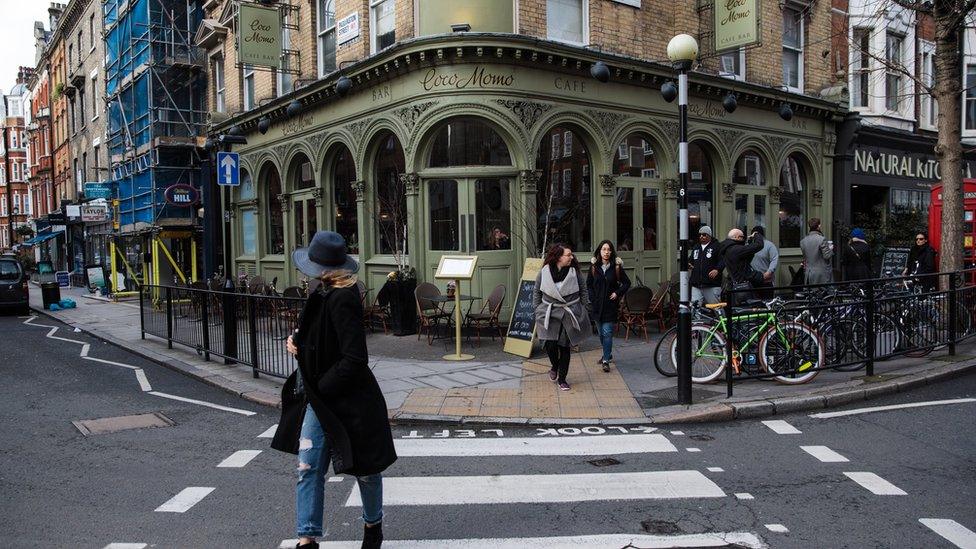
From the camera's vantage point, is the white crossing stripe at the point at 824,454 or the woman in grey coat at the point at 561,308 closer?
the white crossing stripe at the point at 824,454

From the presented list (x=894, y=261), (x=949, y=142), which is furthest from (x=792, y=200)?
(x=949, y=142)

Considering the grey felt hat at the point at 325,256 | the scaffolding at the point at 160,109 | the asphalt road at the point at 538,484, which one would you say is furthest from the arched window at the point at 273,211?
the grey felt hat at the point at 325,256

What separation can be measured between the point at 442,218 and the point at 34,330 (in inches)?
433

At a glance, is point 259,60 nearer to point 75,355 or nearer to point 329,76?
point 329,76

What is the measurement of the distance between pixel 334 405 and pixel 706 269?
8.57 metres

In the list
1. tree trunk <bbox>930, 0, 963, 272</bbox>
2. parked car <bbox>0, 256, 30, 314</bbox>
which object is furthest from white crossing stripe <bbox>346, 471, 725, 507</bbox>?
parked car <bbox>0, 256, 30, 314</bbox>

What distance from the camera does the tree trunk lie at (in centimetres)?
1159

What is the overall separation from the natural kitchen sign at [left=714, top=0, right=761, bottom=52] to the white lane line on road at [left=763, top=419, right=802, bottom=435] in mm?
8654

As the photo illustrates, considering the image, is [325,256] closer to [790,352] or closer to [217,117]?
[790,352]

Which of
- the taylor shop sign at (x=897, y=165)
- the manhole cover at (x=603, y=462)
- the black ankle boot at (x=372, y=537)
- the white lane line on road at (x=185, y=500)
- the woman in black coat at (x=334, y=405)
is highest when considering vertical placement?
the taylor shop sign at (x=897, y=165)

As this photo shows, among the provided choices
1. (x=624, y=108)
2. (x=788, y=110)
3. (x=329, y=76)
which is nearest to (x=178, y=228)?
(x=329, y=76)

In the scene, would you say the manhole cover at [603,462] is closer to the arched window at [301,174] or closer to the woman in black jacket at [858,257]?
the woman in black jacket at [858,257]

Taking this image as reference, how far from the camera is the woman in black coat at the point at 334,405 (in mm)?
3799

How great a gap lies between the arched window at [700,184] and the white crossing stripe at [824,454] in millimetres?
9877
